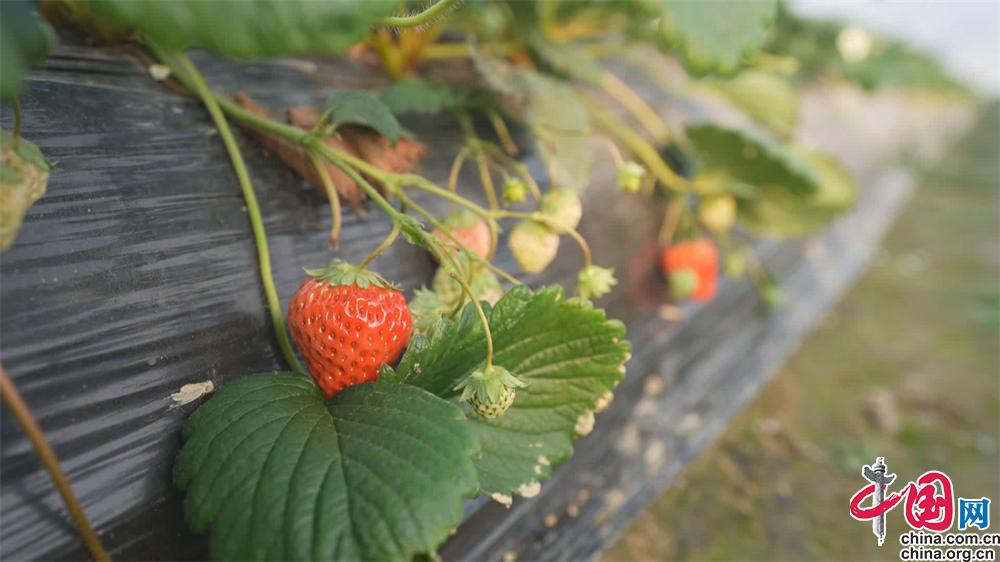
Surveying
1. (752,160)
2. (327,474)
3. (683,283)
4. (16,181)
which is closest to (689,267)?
(683,283)

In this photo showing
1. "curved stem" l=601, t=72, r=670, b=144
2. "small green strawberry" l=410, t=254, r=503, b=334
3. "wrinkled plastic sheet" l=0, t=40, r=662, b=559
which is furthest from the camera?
"curved stem" l=601, t=72, r=670, b=144

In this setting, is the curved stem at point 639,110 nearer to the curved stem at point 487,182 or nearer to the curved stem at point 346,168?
the curved stem at point 487,182

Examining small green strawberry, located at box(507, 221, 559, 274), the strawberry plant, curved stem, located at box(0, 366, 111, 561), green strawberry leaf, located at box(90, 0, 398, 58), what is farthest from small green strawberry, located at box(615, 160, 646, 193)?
curved stem, located at box(0, 366, 111, 561)

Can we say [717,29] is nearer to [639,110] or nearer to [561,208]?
[561,208]

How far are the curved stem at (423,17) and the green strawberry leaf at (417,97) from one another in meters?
0.30

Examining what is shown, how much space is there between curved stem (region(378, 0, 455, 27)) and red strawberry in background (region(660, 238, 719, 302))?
0.66 m

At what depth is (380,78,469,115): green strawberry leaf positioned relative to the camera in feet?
2.69

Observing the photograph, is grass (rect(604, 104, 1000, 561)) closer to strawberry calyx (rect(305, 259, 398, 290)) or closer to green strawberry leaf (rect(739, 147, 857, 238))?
green strawberry leaf (rect(739, 147, 857, 238))

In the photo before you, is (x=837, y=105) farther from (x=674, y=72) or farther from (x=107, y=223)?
(x=107, y=223)

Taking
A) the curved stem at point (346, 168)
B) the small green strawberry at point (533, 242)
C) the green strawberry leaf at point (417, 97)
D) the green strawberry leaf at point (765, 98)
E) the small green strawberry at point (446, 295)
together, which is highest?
the green strawberry leaf at point (765, 98)

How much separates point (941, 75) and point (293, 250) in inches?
173

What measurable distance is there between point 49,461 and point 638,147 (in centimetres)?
88

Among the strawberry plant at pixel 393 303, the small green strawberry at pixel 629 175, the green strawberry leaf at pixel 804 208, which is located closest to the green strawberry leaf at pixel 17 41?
the strawberry plant at pixel 393 303

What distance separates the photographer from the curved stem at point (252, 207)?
60cm
